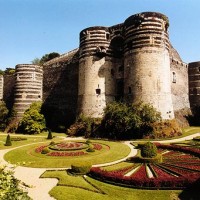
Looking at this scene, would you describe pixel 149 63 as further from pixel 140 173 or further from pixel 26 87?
pixel 26 87

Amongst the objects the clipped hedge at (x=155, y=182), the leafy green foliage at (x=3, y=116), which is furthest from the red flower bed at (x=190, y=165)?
the leafy green foliage at (x=3, y=116)

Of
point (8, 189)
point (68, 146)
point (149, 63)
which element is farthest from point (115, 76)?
point (8, 189)

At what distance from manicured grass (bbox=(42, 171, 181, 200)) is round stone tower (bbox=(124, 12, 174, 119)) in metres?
21.8

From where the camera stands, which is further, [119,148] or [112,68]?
[112,68]

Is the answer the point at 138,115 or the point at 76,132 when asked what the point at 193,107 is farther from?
the point at 76,132

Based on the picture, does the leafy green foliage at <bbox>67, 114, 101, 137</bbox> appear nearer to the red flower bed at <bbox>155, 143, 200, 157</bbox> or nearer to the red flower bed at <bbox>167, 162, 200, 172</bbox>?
the red flower bed at <bbox>155, 143, 200, 157</bbox>

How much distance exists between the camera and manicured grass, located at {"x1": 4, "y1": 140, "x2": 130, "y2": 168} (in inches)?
877

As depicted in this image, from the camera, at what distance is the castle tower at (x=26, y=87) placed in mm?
50188

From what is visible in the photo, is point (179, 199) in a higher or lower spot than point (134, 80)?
lower

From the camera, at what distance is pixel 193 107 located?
51938mm

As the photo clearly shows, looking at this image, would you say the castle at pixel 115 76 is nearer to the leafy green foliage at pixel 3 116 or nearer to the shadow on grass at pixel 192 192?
the leafy green foliage at pixel 3 116

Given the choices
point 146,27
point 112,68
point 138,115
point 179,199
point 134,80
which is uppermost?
point 146,27

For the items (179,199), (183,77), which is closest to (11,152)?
(179,199)

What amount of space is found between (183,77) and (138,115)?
68.9ft
